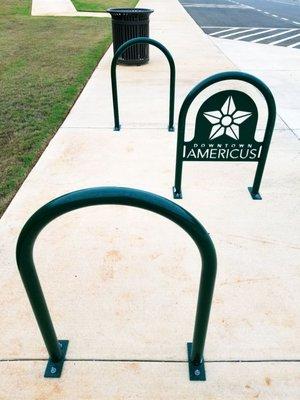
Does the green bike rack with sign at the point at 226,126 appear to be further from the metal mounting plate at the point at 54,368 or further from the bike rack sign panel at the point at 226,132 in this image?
the metal mounting plate at the point at 54,368

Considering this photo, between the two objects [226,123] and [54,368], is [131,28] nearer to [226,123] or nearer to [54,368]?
[226,123]

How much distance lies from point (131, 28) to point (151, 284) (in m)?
6.37

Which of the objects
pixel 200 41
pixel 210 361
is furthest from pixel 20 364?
pixel 200 41

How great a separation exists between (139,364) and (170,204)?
3.64 ft

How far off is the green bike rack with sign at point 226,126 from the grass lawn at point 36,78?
1.81m

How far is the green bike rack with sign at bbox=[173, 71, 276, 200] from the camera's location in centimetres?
273

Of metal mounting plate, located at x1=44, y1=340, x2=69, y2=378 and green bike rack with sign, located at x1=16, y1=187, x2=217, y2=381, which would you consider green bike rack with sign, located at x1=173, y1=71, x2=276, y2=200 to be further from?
metal mounting plate, located at x1=44, y1=340, x2=69, y2=378

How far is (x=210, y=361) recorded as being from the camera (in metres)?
2.00

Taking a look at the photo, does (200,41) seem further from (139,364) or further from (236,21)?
(139,364)

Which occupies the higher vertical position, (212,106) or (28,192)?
(212,106)

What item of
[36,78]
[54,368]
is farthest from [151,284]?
[36,78]

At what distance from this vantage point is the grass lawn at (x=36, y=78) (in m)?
4.03

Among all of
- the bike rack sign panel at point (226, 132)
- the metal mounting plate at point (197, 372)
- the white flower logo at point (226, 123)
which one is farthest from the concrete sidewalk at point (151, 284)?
the white flower logo at point (226, 123)

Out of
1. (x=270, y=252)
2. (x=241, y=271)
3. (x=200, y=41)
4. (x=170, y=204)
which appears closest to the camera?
(x=170, y=204)
